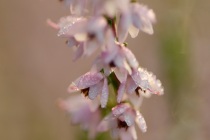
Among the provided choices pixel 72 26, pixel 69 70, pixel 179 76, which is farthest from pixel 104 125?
pixel 69 70

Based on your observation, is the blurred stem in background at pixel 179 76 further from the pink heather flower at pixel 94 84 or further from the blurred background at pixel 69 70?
the pink heather flower at pixel 94 84

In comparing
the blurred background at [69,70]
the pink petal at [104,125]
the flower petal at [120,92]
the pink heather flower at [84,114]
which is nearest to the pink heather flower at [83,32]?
the flower petal at [120,92]

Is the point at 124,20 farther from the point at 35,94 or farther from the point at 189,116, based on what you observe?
the point at 35,94

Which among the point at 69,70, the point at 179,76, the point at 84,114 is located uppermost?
the point at 69,70

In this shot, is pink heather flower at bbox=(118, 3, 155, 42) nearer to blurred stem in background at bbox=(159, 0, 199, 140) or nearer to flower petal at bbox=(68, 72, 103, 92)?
flower petal at bbox=(68, 72, 103, 92)

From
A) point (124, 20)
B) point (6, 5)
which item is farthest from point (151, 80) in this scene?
point (6, 5)

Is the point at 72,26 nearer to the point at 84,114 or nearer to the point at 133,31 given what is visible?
the point at 133,31

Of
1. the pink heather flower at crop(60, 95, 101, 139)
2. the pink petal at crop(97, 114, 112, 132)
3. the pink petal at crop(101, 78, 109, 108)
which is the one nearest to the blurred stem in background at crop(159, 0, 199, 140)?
the pink heather flower at crop(60, 95, 101, 139)
